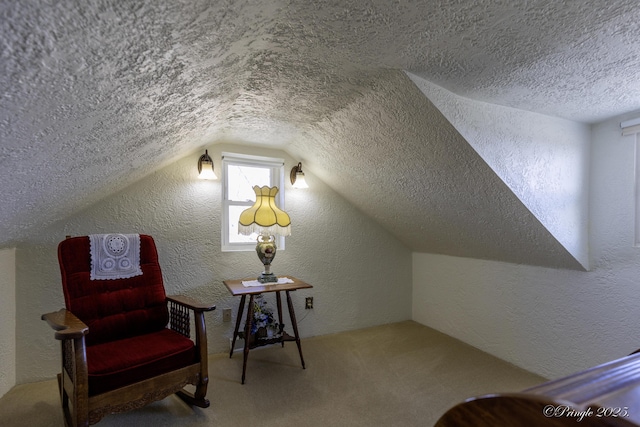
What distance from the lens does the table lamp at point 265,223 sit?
7.72 ft

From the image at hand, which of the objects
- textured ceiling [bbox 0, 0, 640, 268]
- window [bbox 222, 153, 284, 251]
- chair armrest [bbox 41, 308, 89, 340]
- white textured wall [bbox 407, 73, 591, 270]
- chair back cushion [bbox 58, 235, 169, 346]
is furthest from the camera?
window [bbox 222, 153, 284, 251]

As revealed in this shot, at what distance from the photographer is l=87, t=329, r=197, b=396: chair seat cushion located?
4.65 ft

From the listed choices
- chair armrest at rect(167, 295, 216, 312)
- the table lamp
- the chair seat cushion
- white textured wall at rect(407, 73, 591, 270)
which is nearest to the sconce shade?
the table lamp

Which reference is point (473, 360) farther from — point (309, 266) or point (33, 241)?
point (33, 241)

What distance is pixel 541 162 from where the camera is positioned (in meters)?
1.88

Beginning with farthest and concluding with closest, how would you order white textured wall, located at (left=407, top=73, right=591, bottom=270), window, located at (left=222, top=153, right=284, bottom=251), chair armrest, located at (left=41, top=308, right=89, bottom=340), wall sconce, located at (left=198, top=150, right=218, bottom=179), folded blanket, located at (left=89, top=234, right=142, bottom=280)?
1. window, located at (left=222, top=153, right=284, bottom=251)
2. wall sconce, located at (left=198, top=150, right=218, bottom=179)
3. folded blanket, located at (left=89, top=234, right=142, bottom=280)
4. white textured wall, located at (left=407, top=73, right=591, bottom=270)
5. chair armrest, located at (left=41, top=308, right=89, bottom=340)

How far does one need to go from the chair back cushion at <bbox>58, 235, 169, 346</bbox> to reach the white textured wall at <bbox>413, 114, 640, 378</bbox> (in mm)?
2591

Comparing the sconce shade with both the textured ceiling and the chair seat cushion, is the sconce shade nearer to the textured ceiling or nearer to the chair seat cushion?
the textured ceiling

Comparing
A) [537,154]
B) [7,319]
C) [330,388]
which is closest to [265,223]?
[330,388]

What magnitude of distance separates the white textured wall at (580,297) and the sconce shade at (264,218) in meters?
1.81

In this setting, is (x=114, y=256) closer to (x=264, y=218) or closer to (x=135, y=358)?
(x=135, y=358)

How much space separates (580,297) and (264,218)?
2.31 meters

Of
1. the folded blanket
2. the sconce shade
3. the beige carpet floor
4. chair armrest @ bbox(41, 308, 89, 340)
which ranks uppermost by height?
the sconce shade

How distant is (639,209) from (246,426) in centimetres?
265
